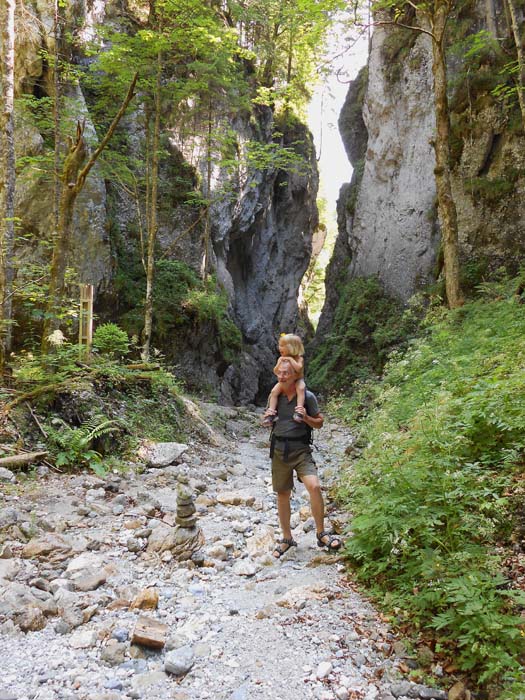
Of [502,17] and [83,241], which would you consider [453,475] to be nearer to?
[83,241]

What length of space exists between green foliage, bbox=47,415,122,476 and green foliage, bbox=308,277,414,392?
12572 millimetres

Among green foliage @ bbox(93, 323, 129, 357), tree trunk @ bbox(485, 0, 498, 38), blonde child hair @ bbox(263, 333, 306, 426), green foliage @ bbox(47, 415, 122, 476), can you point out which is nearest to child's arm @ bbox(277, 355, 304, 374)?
blonde child hair @ bbox(263, 333, 306, 426)

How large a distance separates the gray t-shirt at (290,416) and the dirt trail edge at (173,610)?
1.11 m

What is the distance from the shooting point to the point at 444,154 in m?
10.3

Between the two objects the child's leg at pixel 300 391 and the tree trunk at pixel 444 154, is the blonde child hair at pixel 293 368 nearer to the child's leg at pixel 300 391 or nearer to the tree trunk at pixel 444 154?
the child's leg at pixel 300 391

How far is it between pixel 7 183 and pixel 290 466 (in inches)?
278

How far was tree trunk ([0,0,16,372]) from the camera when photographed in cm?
757

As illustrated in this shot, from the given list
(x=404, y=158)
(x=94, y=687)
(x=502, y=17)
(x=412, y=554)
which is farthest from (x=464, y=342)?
(x=404, y=158)

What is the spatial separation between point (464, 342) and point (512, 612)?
6.23 metres

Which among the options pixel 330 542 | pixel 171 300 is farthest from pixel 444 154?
pixel 171 300

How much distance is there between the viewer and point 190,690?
2.56 meters

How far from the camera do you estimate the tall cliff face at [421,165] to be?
13.0 m

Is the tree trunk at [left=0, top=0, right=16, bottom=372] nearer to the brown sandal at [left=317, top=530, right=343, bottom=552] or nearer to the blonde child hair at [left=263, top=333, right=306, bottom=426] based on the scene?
the blonde child hair at [left=263, top=333, right=306, bottom=426]

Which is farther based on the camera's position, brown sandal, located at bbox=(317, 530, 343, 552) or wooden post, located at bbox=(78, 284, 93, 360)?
wooden post, located at bbox=(78, 284, 93, 360)
